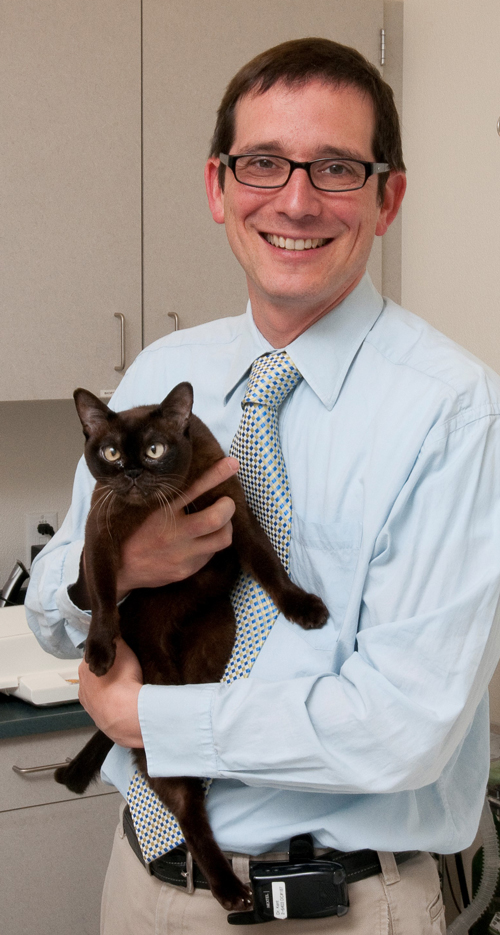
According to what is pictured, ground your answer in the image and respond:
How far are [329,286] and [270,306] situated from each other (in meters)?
0.09

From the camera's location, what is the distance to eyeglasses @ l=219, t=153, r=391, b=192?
3.20 ft

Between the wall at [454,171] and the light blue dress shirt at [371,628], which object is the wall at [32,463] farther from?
the light blue dress shirt at [371,628]

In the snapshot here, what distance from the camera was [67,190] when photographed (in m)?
2.04

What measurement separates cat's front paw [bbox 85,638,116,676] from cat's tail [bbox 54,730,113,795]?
0.27 meters

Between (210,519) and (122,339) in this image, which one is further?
(122,339)

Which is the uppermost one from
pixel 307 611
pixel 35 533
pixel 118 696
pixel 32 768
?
pixel 307 611

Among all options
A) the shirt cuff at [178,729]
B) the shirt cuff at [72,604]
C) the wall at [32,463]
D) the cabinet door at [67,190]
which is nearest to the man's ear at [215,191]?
the shirt cuff at [72,604]

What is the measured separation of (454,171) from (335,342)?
1.50 m

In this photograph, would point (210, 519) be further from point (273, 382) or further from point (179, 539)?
point (273, 382)

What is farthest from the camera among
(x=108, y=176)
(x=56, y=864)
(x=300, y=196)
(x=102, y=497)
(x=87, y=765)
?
(x=108, y=176)

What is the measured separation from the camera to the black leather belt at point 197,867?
3.16ft

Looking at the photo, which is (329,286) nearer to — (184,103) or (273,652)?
(273,652)

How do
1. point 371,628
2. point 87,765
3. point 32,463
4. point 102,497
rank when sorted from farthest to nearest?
point 32,463 < point 87,765 < point 102,497 < point 371,628

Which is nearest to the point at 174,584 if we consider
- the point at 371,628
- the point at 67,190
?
the point at 371,628
